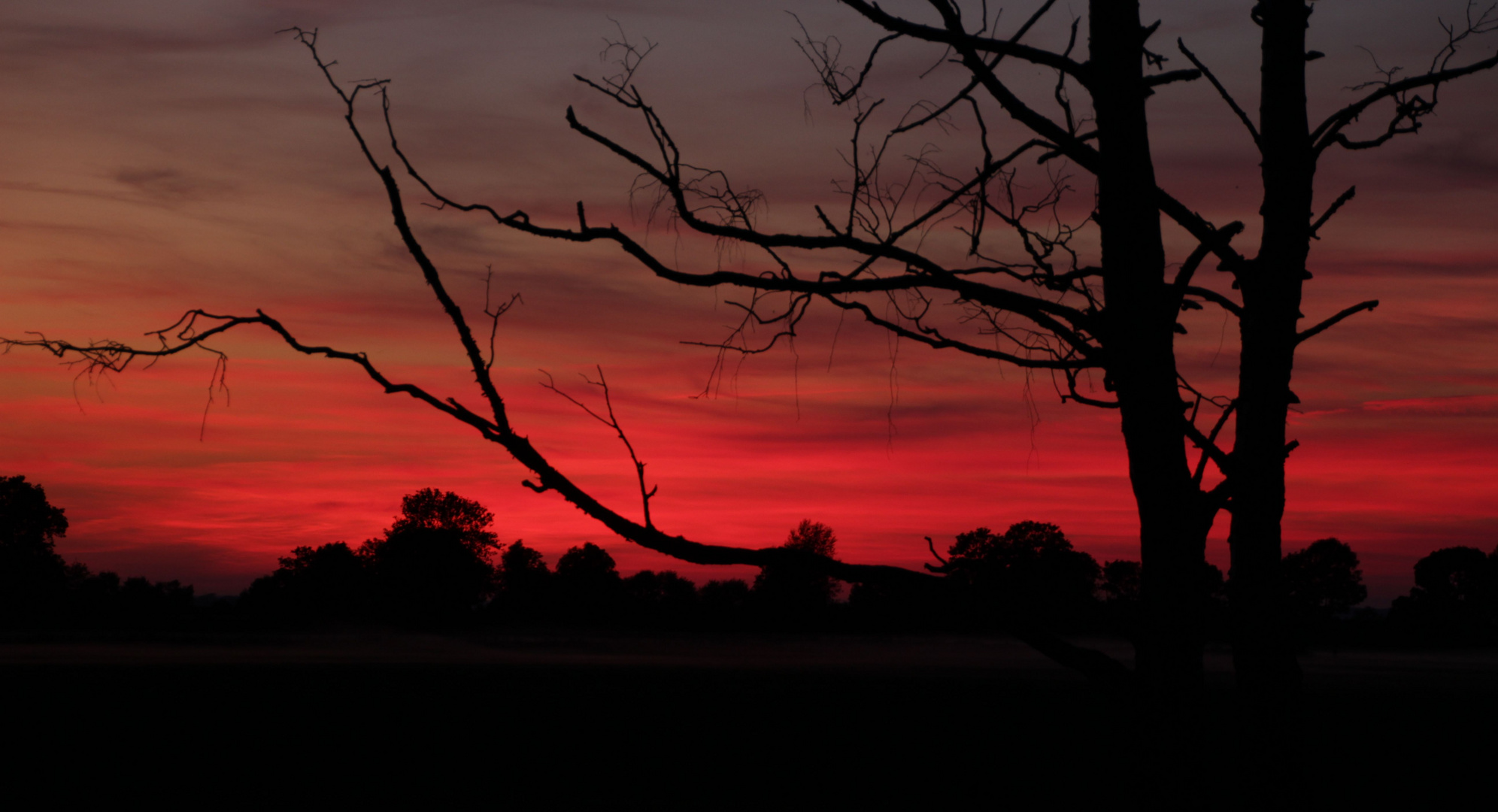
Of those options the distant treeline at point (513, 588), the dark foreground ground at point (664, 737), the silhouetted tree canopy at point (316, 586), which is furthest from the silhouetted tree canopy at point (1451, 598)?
the silhouetted tree canopy at point (316, 586)

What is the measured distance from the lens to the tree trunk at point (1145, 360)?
14.5ft

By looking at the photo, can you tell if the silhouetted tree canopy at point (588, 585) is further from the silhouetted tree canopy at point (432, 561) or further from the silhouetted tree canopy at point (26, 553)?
the silhouetted tree canopy at point (26, 553)

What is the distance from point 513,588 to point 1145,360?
165 meters

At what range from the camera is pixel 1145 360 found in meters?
4.58

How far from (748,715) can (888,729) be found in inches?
330

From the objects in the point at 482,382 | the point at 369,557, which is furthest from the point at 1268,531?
the point at 369,557

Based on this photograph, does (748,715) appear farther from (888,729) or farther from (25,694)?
(25,694)

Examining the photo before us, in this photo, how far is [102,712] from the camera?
5194cm

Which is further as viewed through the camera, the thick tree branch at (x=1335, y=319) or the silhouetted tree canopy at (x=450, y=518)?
the silhouetted tree canopy at (x=450, y=518)

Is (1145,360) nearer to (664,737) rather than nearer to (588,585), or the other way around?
(664,737)

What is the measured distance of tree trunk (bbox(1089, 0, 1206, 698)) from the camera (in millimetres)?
4430

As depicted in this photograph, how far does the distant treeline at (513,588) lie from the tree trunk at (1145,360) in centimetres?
10193

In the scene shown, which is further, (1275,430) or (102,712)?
(102,712)

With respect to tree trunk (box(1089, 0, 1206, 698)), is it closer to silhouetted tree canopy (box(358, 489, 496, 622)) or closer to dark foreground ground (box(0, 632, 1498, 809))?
dark foreground ground (box(0, 632, 1498, 809))
